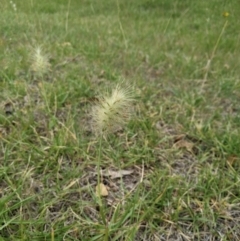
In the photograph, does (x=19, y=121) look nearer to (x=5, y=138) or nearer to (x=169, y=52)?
(x=5, y=138)

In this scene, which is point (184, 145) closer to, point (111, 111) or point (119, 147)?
point (119, 147)

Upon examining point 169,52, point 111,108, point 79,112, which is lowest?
point 169,52

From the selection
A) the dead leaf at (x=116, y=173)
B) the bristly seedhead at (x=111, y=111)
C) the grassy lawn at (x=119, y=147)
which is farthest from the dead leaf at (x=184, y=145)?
the bristly seedhead at (x=111, y=111)

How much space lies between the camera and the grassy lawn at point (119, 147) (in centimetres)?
121

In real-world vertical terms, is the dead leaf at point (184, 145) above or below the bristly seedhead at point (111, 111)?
below

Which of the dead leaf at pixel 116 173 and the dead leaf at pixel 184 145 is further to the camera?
the dead leaf at pixel 184 145

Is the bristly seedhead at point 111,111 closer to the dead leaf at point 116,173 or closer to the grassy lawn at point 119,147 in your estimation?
the grassy lawn at point 119,147

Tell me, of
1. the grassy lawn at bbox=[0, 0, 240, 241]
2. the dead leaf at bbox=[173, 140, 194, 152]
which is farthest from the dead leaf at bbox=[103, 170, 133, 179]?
the dead leaf at bbox=[173, 140, 194, 152]

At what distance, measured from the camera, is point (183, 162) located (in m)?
1.54

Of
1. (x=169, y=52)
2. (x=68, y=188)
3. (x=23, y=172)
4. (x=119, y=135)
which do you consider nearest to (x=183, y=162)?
(x=119, y=135)

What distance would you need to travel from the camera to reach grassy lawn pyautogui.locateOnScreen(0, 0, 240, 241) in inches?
47.6

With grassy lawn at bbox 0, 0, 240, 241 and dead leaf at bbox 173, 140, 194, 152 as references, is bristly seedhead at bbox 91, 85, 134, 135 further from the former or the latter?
dead leaf at bbox 173, 140, 194, 152

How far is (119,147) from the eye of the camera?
1.57m

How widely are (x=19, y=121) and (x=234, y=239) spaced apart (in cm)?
104
